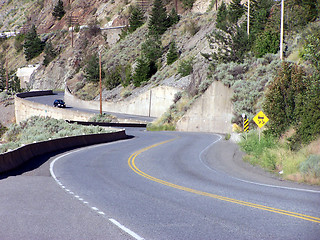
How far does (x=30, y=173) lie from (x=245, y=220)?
38.6ft

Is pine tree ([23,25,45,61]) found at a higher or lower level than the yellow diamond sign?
higher

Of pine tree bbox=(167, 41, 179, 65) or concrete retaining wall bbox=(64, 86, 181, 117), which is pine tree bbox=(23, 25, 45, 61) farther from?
pine tree bbox=(167, 41, 179, 65)

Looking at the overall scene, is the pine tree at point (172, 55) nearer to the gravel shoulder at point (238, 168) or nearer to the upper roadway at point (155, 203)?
the gravel shoulder at point (238, 168)

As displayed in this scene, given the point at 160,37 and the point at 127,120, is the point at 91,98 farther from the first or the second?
the point at 127,120

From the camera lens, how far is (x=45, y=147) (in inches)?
1019

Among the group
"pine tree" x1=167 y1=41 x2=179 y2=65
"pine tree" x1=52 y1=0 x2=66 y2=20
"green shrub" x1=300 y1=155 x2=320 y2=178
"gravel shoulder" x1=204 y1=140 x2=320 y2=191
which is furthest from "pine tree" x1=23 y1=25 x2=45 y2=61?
"green shrub" x1=300 y1=155 x2=320 y2=178

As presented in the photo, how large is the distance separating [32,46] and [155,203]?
130 meters

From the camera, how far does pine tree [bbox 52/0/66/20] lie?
141750mm

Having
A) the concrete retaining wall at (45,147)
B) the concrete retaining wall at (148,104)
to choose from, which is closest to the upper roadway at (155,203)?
the concrete retaining wall at (45,147)

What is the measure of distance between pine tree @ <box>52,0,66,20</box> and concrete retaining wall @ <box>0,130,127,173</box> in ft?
368

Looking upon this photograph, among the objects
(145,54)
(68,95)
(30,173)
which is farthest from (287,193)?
(68,95)

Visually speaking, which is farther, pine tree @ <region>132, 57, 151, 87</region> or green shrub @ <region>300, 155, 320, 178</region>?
pine tree @ <region>132, 57, 151, 87</region>

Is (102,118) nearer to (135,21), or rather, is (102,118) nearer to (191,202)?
(191,202)

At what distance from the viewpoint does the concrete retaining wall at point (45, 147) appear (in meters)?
18.5
